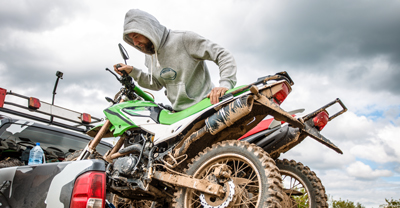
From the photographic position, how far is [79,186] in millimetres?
1723

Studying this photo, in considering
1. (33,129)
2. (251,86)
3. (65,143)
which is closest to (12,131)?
(33,129)

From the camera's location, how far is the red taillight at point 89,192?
1.68 meters

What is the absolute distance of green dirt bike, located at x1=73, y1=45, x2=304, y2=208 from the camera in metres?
2.20

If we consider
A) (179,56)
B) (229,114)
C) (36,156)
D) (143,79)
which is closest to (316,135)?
(229,114)

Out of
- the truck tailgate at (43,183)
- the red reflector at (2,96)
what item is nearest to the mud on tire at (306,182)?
the truck tailgate at (43,183)

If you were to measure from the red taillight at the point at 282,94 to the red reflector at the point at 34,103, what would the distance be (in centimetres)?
371

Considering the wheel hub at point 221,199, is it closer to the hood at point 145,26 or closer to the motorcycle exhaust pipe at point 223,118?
the motorcycle exhaust pipe at point 223,118

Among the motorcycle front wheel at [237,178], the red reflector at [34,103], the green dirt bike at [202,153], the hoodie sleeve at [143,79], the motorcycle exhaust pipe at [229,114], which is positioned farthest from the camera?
the red reflector at [34,103]

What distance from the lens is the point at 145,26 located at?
3.12m

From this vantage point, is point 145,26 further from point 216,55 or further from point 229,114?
point 229,114

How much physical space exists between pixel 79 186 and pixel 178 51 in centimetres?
185

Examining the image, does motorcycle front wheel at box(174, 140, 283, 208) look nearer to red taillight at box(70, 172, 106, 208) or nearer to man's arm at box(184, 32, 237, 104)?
man's arm at box(184, 32, 237, 104)

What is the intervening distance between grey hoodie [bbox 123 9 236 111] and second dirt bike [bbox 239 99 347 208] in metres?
0.73

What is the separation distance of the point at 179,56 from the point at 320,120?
1.49 metres
